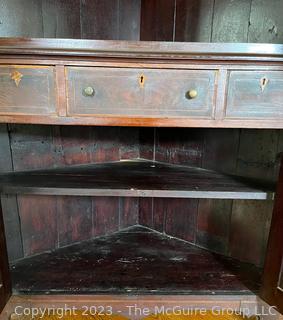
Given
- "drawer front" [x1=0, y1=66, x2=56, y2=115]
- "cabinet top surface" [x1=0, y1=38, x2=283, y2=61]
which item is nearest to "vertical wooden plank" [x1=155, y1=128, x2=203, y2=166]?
"cabinet top surface" [x1=0, y1=38, x2=283, y2=61]

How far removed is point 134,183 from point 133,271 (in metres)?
0.33

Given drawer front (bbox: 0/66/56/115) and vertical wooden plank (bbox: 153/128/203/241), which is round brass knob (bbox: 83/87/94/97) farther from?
vertical wooden plank (bbox: 153/128/203/241)

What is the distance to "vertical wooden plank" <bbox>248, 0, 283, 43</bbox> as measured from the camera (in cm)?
84

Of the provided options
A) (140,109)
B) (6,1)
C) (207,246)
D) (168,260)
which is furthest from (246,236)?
(6,1)

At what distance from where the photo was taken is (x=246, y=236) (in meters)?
1.02

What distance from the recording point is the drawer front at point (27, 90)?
0.64 meters

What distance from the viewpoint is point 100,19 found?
1.03 metres

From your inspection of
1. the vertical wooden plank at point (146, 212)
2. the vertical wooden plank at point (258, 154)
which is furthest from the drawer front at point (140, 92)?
the vertical wooden plank at point (146, 212)

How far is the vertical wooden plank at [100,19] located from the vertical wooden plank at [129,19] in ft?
0.06

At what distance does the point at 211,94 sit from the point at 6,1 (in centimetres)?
76

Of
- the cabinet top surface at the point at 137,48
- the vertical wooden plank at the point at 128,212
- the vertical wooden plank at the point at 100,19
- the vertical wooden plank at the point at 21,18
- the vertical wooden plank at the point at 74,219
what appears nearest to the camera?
the cabinet top surface at the point at 137,48

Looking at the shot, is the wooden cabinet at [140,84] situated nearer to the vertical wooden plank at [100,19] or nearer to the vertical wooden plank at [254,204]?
the vertical wooden plank at [254,204]

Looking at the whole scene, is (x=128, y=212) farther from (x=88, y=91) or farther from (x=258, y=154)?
(x=88, y=91)

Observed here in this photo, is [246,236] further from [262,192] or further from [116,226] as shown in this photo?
[116,226]
